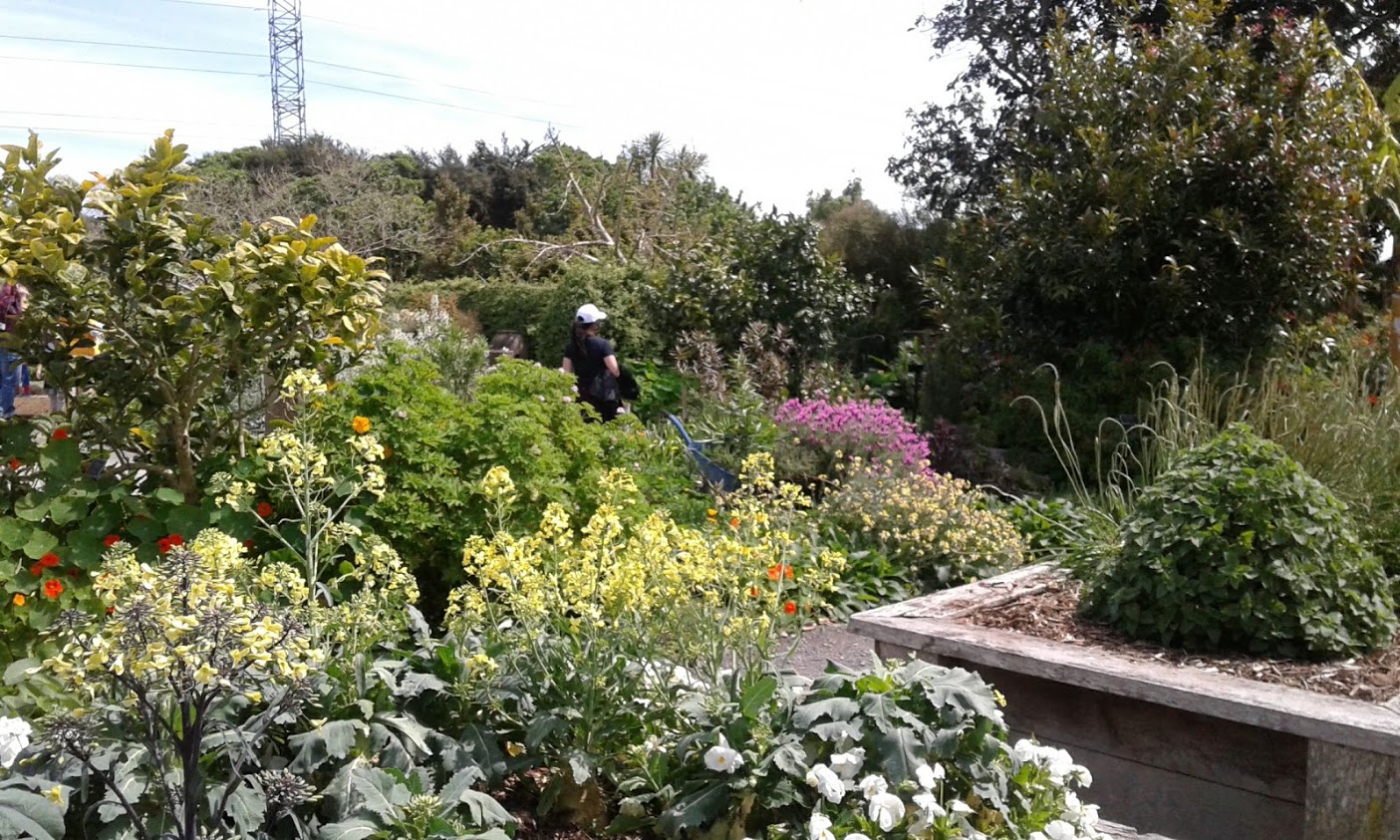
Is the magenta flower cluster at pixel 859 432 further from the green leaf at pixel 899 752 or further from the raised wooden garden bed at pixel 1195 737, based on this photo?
the green leaf at pixel 899 752

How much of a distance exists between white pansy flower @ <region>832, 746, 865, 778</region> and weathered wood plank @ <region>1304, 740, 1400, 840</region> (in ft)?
4.55

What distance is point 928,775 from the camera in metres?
2.23

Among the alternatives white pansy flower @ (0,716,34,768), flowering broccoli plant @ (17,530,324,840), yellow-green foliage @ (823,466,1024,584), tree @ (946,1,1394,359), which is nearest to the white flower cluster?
flowering broccoli plant @ (17,530,324,840)

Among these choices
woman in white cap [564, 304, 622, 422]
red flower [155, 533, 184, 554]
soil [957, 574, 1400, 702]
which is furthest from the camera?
woman in white cap [564, 304, 622, 422]

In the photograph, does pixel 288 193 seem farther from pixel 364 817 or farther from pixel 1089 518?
pixel 364 817

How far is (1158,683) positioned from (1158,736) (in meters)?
0.21

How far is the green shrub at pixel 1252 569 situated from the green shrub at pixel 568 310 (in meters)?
8.54

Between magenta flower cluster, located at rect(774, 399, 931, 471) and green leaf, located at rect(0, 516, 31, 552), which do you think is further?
magenta flower cluster, located at rect(774, 399, 931, 471)

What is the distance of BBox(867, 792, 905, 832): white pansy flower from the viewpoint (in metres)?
2.17

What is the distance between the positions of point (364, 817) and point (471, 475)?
7.64 ft

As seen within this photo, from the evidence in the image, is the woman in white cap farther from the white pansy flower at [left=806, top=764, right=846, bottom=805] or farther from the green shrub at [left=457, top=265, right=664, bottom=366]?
the white pansy flower at [left=806, top=764, right=846, bottom=805]

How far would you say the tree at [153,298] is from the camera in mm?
3914

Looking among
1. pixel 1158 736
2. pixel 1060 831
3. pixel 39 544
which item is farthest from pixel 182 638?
pixel 1158 736

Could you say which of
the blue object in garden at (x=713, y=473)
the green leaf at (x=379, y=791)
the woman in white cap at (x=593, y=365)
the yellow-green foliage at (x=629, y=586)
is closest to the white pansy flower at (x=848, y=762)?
the yellow-green foliage at (x=629, y=586)
